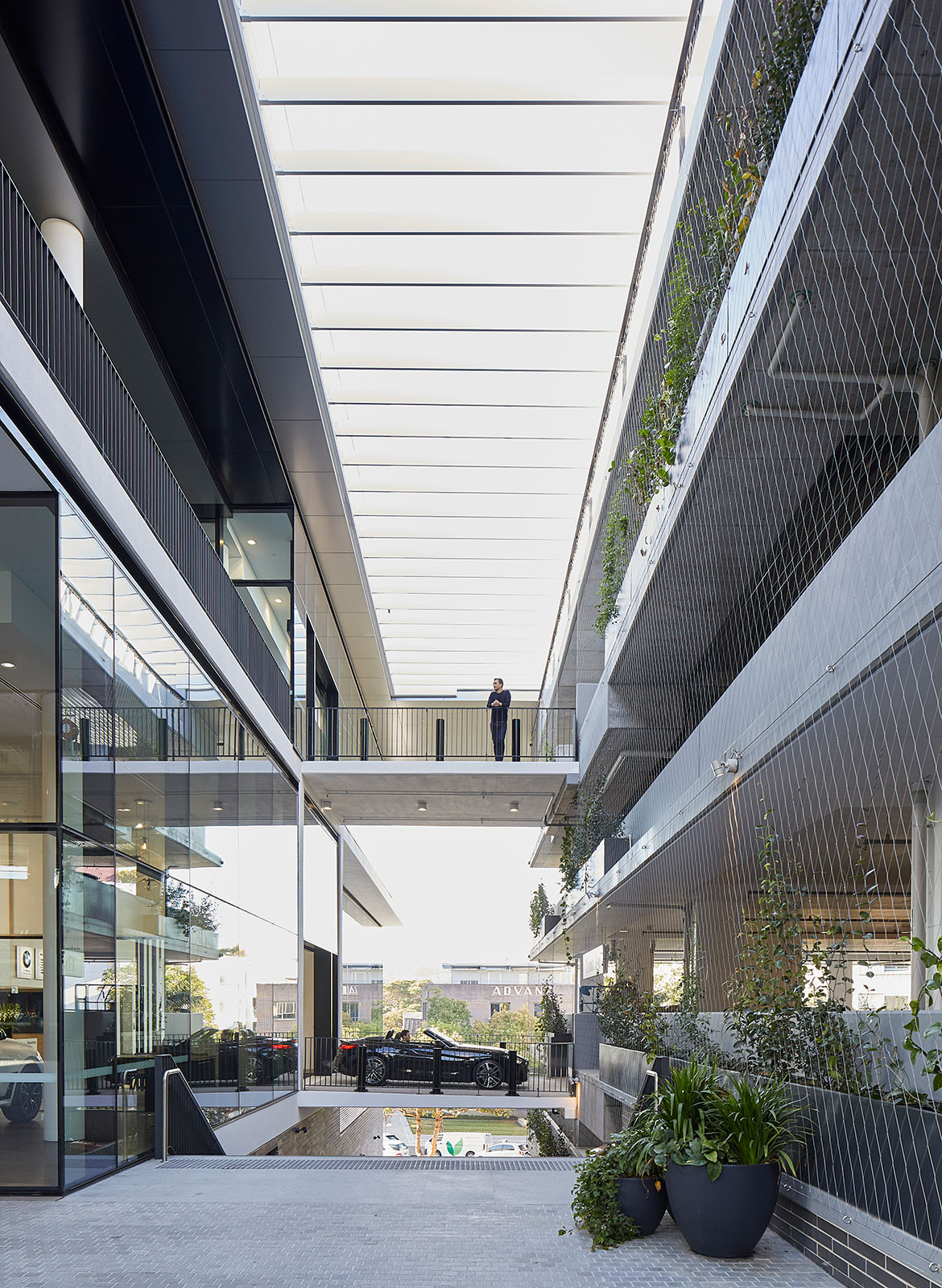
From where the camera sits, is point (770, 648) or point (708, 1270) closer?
point (708, 1270)

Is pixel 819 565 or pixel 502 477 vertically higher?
pixel 502 477

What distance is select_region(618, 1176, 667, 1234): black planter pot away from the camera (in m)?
5.50

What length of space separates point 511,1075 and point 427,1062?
138 cm

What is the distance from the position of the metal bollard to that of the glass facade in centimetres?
730

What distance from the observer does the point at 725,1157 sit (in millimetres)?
5281

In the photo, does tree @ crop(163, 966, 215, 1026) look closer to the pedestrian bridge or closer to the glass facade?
the glass facade

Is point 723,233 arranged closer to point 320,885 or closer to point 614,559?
point 614,559

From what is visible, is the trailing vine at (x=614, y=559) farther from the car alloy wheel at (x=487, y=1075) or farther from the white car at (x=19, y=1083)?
the car alloy wheel at (x=487, y=1075)

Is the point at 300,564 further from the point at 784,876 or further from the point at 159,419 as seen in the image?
the point at 784,876

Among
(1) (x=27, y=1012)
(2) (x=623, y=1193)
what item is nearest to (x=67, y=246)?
(1) (x=27, y=1012)

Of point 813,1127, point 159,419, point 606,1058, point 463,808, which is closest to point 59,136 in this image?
point 159,419

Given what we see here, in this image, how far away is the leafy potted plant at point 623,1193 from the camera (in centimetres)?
544

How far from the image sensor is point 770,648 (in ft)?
23.8

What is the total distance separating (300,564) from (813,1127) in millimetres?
13897
